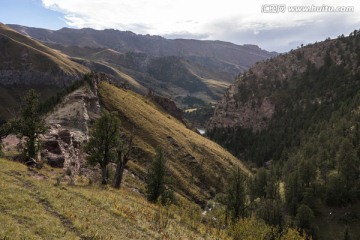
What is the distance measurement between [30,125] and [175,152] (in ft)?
233

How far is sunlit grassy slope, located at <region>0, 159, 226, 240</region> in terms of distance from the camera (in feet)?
89.8

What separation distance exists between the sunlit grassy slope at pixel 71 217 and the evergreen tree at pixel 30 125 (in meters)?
17.7

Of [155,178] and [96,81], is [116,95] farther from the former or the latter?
[155,178]

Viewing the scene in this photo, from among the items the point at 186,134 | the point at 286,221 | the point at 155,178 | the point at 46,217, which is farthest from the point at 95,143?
the point at 286,221

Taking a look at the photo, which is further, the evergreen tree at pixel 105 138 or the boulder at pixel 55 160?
the boulder at pixel 55 160

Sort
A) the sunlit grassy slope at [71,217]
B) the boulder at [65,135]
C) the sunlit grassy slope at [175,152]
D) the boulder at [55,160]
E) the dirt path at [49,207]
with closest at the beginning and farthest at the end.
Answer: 1. the sunlit grassy slope at [71,217]
2. the dirt path at [49,207]
3. the boulder at [55,160]
4. the boulder at [65,135]
5. the sunlit grassy slope at [175,152]

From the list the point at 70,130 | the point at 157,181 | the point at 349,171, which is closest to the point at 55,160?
the point at 70,130

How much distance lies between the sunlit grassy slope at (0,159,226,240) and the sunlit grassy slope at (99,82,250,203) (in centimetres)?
6173

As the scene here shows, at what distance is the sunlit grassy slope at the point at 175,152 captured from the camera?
115500 mm

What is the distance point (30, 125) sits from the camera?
6825 cm

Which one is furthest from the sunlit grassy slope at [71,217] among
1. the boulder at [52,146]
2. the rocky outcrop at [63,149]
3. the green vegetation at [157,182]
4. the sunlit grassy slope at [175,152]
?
the sunlit grassy slope at [175,152]

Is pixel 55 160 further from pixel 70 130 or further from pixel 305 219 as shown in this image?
pixel 305 219

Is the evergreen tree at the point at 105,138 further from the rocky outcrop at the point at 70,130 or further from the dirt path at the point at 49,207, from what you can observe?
the dirt path at the point at 49,207

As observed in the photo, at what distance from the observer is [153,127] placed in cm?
13712
